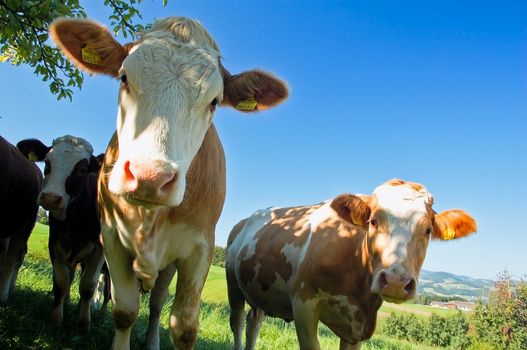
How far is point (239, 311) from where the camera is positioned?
7.09 meters

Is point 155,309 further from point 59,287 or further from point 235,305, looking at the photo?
point 235,305

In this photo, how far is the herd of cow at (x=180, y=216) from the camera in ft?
7.89

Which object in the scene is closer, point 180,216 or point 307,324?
point 180,216

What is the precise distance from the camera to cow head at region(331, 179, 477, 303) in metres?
3.65

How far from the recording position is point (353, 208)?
4.49 m

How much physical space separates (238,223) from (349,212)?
13.2 feet

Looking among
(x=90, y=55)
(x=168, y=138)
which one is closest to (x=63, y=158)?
(x=90, y=55)

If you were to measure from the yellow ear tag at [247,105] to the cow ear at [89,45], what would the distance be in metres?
0.91

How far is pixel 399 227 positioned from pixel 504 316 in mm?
74183

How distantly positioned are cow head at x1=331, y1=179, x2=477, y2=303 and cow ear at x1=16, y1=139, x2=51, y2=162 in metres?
3.85

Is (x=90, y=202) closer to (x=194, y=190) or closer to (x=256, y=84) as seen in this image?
(x=194, y=190)

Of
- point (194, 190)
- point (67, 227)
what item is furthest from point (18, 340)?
point (194, 190)

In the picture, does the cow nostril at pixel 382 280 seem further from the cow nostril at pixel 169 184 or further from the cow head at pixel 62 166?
the cow head at pixel 62 166

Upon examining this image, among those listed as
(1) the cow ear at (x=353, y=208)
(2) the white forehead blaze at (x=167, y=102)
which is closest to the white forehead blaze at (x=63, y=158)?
(2) the white forehead blaze at (x=167, y=102)
